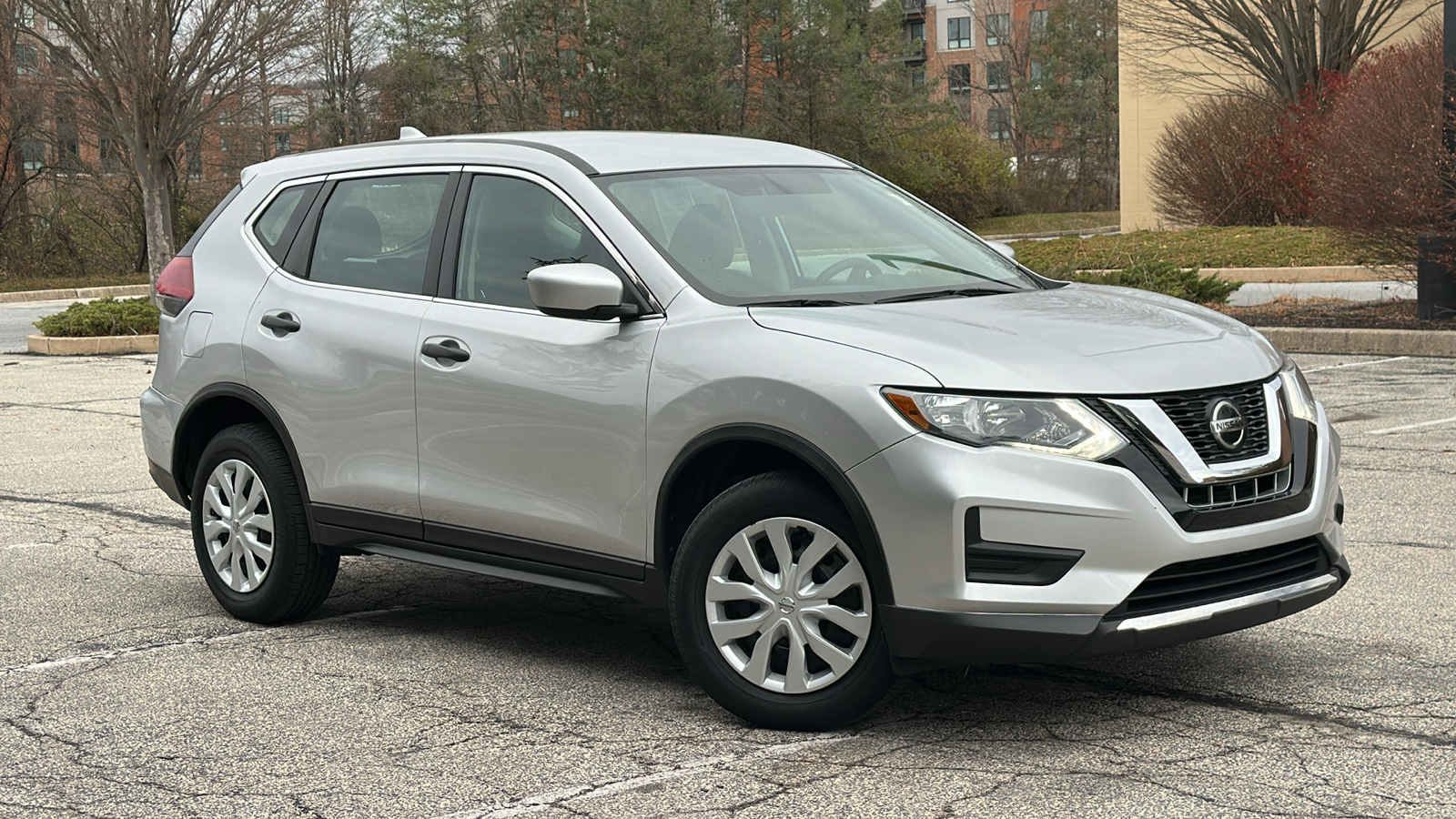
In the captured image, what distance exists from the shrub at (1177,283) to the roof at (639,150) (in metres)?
12.0

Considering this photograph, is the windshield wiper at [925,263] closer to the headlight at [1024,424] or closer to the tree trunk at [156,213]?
the headlight at [1024,424]

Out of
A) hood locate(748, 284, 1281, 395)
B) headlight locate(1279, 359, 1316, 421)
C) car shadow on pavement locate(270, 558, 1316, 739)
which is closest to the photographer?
hood locate(748, 284, 1281, 395)

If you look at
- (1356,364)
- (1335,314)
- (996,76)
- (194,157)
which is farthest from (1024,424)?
(996,76)

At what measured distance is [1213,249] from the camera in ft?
86.9

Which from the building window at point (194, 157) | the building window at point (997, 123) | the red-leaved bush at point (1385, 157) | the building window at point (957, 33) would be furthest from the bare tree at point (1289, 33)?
the building window at point (957, 33)

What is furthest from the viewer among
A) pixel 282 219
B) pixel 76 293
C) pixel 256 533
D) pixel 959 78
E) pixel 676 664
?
pixel 959 78

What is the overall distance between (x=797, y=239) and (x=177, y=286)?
9.12ft

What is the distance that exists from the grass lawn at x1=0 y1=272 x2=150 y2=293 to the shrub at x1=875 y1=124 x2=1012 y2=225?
2362cm

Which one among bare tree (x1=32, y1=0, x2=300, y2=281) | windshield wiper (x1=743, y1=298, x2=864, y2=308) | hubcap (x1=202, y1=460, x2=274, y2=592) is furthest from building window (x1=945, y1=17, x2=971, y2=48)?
windshield wiper (x1=743, y1=298, x2=864, y2=308)

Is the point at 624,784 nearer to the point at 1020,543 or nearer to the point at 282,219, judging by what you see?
the point at 1020,543

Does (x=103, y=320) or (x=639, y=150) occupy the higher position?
(x=639, y=150)

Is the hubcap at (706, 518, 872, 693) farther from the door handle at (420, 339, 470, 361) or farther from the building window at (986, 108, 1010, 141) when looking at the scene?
the building window at (986, 108, 1010, 141)

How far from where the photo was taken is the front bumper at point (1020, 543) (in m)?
4.41

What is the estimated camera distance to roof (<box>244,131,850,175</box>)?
5793mm
